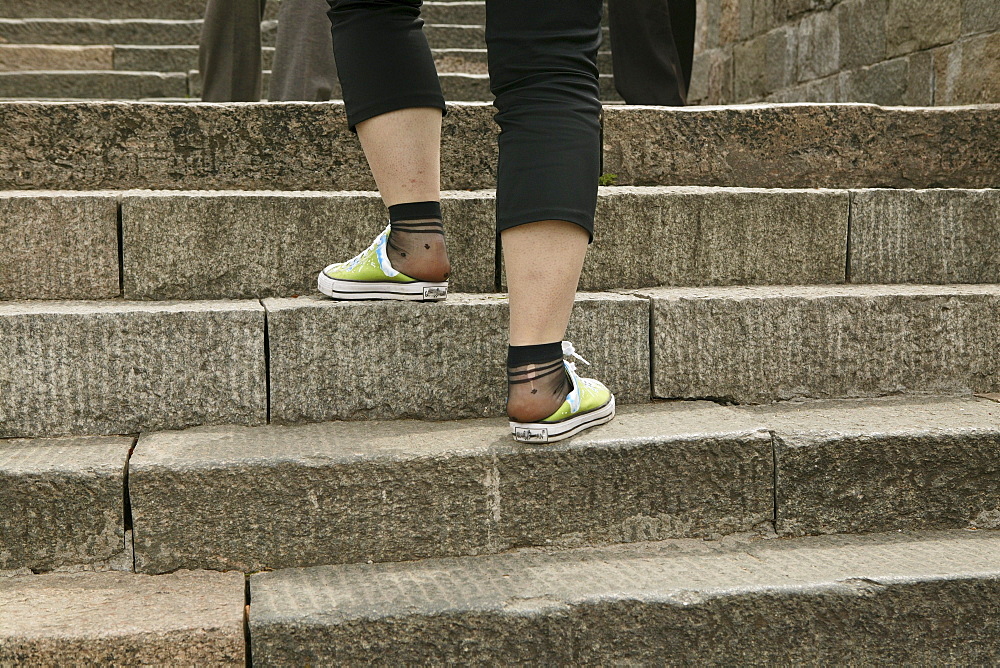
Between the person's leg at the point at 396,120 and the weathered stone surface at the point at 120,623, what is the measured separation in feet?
2.64

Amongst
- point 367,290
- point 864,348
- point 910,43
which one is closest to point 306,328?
point 367,290

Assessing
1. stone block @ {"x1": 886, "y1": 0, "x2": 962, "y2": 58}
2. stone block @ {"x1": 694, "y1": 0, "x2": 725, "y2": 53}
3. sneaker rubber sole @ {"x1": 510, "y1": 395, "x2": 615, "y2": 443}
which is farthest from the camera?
stone block @ {"x1": 694, "y1": 0, "x2": 725, "y2": 53}

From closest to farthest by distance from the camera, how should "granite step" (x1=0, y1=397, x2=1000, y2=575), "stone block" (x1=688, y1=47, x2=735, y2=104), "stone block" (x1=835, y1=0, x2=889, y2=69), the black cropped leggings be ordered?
the black cropped leggings
"granite step" (x1=0, y1=397, x2=1000, y2=575)
"stone block" (x1=835, y1=0, x2=889, y2=69)
"stone block" (x1=688, y1=47, x2=735, y2=104)

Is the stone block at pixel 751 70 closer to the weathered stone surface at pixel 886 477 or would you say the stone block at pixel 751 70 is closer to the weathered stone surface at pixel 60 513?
the weathered stone surface at pixel 886 477

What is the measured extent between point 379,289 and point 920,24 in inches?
123

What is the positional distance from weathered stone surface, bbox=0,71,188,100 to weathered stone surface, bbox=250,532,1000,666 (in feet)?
15.8

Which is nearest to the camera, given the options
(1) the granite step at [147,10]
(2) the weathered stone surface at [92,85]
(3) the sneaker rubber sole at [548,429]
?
(3) the sneaker rubber sole at [548,429]

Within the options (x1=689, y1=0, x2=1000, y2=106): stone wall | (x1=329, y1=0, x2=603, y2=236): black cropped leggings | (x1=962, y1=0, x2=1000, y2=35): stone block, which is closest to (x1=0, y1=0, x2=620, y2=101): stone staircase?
(x1=689, y1=0, x2=1000, y2=106): stone wall

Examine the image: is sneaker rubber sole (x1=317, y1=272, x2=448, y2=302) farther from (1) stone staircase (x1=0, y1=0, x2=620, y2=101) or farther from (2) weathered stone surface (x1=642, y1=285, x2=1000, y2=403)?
(1) stone staircase (x1=0, y1=0, x2=620, y2=101)

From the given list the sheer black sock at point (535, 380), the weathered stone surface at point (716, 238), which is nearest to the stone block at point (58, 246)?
the sheer black sock at point (535, 380)

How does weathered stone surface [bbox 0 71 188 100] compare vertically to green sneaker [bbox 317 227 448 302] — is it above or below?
Answer: above

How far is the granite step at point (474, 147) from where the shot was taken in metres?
2.70

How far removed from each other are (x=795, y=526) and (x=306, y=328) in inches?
47.8

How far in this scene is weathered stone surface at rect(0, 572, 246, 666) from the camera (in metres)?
1.67
